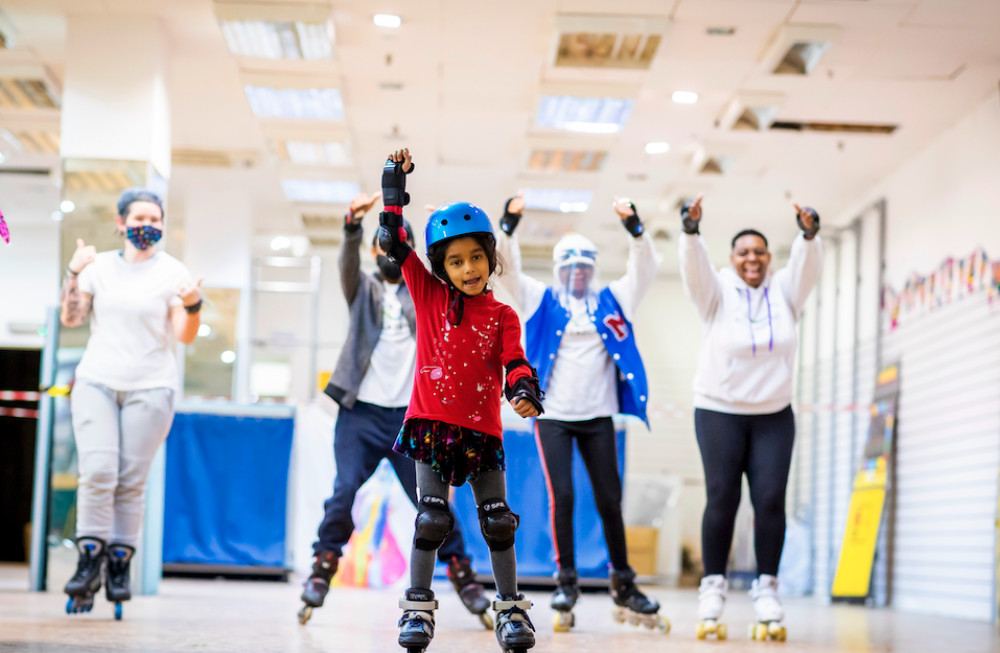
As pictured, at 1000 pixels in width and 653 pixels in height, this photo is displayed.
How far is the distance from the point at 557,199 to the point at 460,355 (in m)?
7.90

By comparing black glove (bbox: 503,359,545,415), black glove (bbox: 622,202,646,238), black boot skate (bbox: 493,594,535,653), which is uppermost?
black glove (bbox: 622,202,646,238)

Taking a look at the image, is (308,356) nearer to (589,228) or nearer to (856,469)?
(589,228)

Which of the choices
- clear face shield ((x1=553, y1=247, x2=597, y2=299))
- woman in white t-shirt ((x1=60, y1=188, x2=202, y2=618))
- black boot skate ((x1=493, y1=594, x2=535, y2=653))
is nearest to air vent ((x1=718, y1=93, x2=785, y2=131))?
clear face shield ((x1=553, y1=247, x2=597, y2=299))

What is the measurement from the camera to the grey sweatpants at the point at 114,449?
13.5ft

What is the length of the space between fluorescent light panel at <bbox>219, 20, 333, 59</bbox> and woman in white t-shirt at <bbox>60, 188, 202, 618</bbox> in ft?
8.97

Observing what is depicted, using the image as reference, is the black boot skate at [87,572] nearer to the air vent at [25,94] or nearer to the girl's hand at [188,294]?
the girl's hand at [188,294]

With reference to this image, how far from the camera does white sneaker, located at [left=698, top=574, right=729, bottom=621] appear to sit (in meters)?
4.21

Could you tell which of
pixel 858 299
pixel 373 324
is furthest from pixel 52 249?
pixel 373 324

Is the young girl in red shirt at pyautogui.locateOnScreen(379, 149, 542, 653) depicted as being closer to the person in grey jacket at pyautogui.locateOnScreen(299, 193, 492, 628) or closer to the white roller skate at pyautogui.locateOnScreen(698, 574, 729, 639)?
the person in grey jacket at pyautogui.locateOnScreen(299, 193, 492, 628)

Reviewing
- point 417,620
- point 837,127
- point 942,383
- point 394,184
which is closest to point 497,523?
point 417,620

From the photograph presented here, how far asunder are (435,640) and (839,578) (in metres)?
6.28

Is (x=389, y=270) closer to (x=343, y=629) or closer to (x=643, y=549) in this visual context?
(x=343, y=629)

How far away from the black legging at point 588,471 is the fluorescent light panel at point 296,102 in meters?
4.45

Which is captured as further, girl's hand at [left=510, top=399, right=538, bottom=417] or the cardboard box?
the cardboard box
